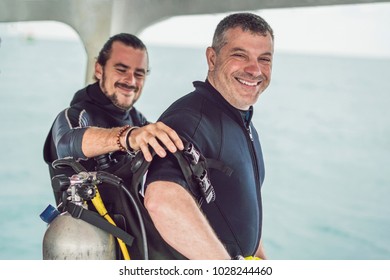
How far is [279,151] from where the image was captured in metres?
3.11

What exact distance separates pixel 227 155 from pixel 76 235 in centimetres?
34

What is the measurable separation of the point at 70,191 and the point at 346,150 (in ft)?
7.27

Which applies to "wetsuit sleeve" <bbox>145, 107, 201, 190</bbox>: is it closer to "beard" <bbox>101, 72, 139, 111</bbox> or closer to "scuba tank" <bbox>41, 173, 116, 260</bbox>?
"scuba tank" <bbox>41, 173, 116, 260</bbox>

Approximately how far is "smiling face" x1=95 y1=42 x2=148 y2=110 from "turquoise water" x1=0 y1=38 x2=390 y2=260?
112mm

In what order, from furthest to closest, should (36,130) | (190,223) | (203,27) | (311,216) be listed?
(311,216), (36,130), (203,27), (190,223)

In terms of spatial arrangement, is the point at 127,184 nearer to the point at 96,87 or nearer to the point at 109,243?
the point at 109,243

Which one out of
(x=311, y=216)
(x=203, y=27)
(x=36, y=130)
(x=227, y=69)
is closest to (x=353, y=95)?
(x=311, y=216)

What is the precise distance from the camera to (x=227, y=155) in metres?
1.17

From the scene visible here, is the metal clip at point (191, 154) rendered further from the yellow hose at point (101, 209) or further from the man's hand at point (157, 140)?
the yellow hose at point (101, 209)

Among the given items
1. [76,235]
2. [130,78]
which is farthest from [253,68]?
[76,235]

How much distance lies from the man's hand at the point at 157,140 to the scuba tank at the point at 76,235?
132 mm

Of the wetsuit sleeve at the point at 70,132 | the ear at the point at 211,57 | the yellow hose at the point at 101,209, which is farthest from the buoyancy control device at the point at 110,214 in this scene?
the ear at the point at 211,57

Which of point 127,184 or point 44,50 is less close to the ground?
point 44,50

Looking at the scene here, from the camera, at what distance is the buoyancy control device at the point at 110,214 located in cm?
105
